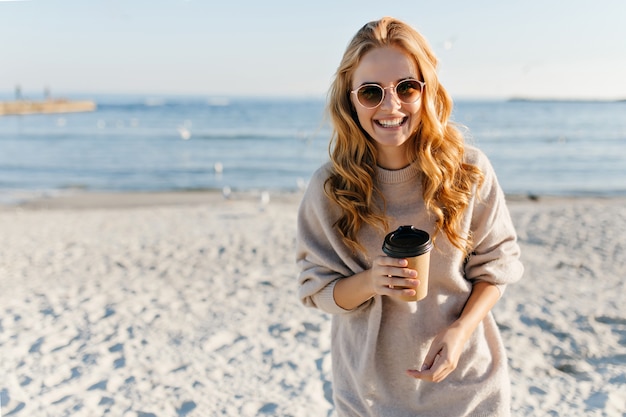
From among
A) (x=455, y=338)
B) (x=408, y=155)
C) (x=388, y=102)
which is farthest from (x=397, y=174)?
(x=455, y=338)

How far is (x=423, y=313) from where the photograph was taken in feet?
6.17

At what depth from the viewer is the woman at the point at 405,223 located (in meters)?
1.81

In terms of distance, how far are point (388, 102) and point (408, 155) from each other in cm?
20

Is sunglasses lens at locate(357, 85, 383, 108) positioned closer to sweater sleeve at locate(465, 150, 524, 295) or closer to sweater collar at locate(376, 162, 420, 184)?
sweater collar at locate(376, 162, 420, 184)

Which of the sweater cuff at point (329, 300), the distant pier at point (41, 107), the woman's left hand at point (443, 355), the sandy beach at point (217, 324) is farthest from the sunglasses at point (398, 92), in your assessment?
the distant pier at point (41, 107)

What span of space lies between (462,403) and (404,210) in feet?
1.95

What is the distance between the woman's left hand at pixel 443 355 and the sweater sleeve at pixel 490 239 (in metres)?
0.22

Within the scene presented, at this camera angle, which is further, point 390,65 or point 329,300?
point 329,300

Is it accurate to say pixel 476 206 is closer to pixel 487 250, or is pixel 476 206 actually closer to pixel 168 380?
pixel 487 250

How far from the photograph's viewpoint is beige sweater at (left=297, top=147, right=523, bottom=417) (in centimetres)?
186

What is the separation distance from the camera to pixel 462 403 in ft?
6.03

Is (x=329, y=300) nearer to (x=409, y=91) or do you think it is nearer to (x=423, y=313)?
(x=423, y=313)

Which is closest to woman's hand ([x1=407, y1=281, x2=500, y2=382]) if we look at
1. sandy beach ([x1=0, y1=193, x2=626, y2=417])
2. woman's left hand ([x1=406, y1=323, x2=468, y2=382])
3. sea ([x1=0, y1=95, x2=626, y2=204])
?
woman's left hand ([x1=406, y1=323, x2=468, y2=382])

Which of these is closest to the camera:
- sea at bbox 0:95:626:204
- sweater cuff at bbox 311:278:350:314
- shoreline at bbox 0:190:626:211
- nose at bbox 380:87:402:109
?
nose at bbox 380:87:402:109
